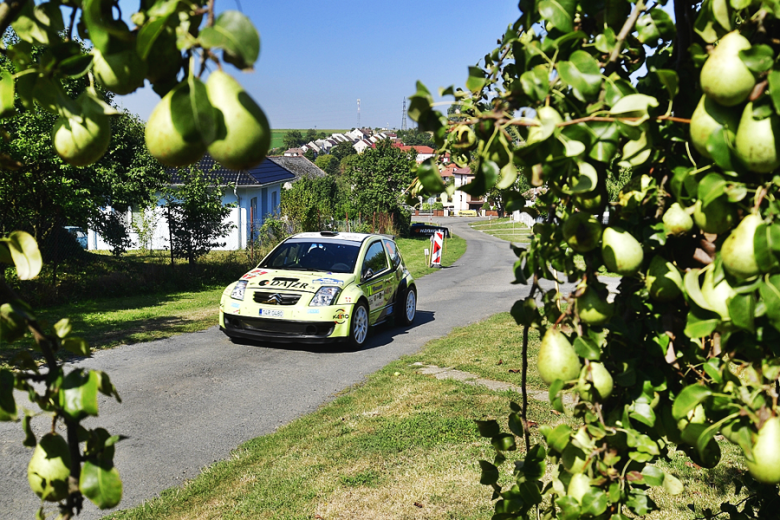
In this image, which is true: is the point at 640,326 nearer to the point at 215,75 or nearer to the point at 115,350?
the point at 215,75

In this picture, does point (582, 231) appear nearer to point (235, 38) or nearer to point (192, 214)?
point (235, 38)

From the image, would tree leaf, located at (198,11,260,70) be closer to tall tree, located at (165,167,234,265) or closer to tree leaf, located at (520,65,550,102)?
tree leaf, located at (520,65,550,102)

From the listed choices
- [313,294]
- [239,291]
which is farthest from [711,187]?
[239,291]

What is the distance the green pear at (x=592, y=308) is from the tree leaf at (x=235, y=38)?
0.84 metres

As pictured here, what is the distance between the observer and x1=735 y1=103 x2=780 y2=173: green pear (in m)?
0.92

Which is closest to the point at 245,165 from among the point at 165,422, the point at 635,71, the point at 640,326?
the point at 640,326

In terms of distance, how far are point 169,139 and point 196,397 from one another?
627 cm

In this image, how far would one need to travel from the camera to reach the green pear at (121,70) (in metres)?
0.79

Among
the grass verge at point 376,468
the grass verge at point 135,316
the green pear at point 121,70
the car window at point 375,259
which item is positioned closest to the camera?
the green pear at point 121,70

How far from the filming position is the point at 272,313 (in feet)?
28.0

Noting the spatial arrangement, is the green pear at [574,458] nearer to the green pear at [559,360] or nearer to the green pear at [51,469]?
the green pear at [559,360]

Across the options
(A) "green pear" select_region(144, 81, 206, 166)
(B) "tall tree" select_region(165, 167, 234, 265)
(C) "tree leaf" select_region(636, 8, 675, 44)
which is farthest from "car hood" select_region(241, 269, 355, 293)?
(A) "green pear" select_region(144, 81, 206, 166)

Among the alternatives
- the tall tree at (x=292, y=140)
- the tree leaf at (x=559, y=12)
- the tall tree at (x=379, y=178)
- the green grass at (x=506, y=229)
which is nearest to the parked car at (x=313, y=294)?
the tree leaf at (x=559, y=12)

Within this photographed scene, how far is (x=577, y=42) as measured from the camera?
121cm
